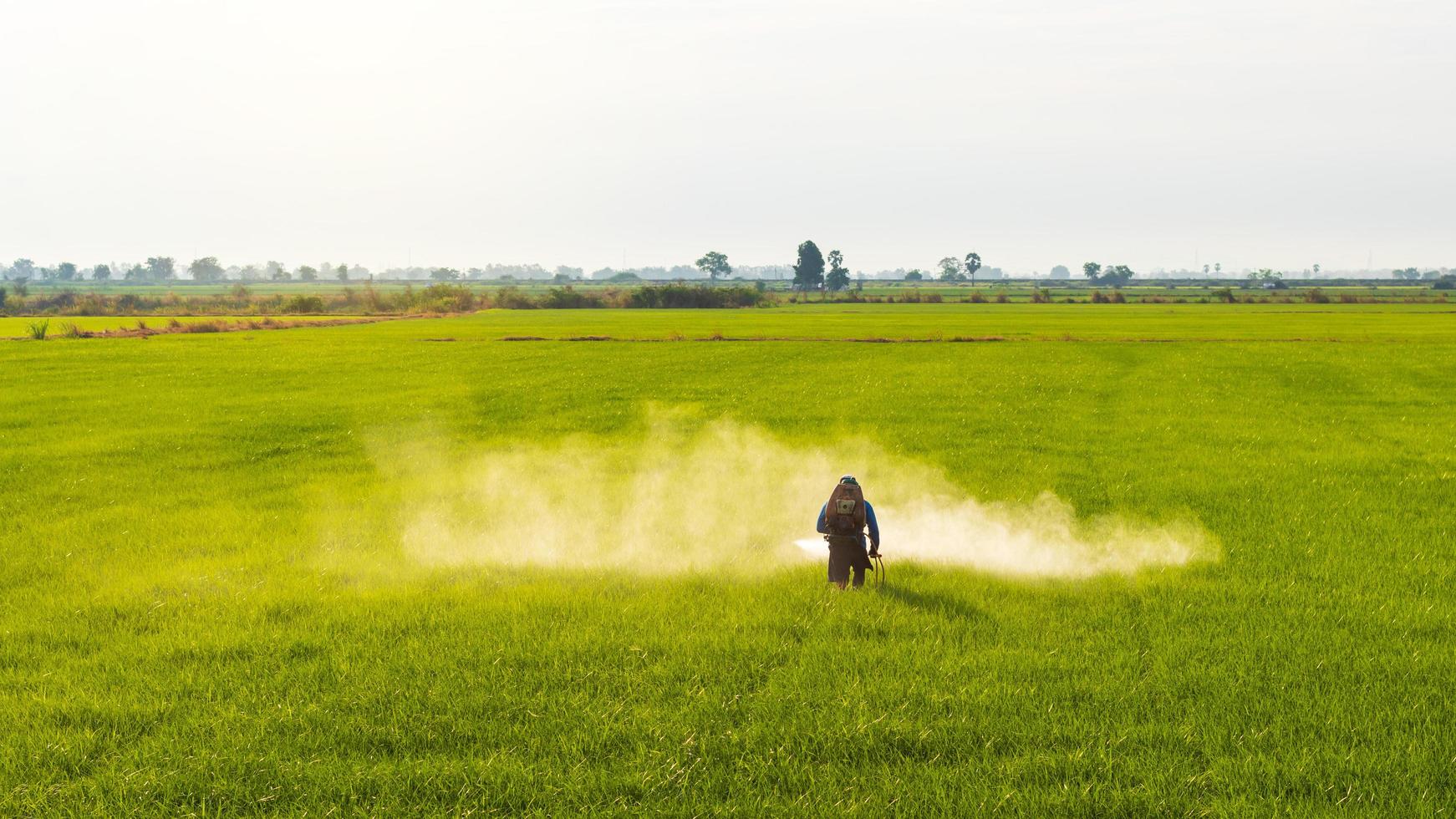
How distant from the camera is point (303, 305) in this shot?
367 ft

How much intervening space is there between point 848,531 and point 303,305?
393 feet

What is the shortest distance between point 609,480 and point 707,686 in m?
8.89

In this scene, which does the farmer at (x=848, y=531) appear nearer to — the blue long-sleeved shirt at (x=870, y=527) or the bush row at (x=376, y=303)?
the blue long-sleeved shirt at (x=870, y=527)

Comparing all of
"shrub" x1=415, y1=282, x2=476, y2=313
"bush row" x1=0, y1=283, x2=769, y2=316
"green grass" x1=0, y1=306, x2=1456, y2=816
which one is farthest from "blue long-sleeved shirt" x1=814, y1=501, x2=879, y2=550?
"shrub" x1=415, y1=282, x2=476, y2=313

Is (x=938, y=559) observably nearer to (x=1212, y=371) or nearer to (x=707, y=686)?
(x=707, y=686)

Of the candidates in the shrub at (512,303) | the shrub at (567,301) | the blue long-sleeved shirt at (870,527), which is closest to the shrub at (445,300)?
the shrub at (512,303)

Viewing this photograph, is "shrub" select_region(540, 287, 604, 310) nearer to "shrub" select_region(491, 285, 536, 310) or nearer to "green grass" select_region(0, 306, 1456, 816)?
"shrub" select_region(491, 285, 536, 310)

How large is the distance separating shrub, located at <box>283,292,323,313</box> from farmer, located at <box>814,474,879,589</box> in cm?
11740

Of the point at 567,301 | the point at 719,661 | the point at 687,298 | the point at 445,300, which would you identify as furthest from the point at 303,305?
the point at 719,661

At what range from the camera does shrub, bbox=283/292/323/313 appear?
365 feet

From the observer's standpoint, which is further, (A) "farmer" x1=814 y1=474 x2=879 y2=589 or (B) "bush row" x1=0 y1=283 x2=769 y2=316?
(B) "bush row" x1=0 y1=283 x2=769 y2=316

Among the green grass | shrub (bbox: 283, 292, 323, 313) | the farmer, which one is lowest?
the green grass

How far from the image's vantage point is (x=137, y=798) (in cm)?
553

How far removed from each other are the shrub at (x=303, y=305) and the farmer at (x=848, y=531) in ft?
385
